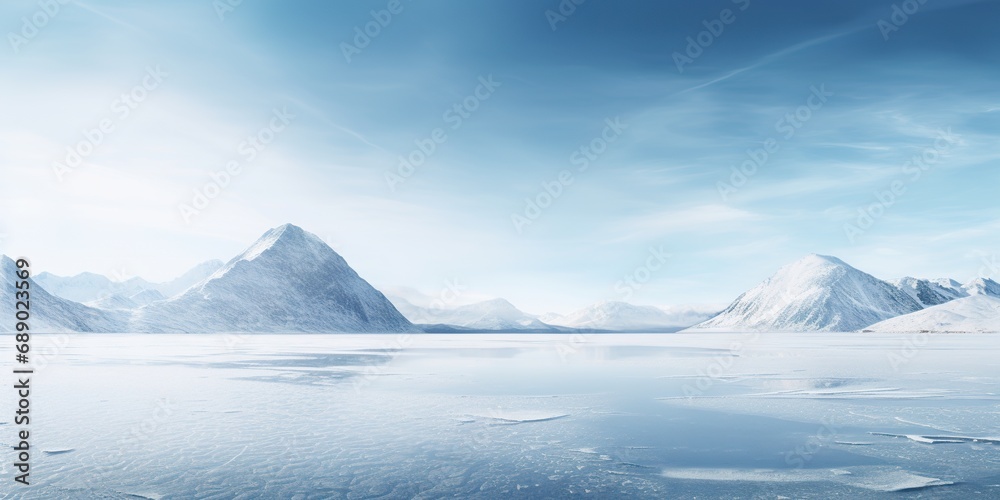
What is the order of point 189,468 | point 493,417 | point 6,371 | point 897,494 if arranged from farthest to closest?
point 6,371, point 493,417, point 189,468, point 897,494

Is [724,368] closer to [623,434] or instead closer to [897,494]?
[623,434]

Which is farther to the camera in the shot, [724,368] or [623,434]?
[724,368]

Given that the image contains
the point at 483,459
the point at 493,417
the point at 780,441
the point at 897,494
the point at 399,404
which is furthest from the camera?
the point at 399,404

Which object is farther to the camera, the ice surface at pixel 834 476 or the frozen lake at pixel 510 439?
the ice surface at pixel 834 476

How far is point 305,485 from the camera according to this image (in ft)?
48.3

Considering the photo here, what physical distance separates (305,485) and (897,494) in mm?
14202

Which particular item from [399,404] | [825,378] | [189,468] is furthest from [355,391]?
[825,378]

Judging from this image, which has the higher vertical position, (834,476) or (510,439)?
(510,439)

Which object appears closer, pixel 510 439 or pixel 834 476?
pixel 834 476

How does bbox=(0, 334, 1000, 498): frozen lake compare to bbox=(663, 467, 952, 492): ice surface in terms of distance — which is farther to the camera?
bbox=(663, 467, 952, 492): ice surface

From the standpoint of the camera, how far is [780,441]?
20.0 metres

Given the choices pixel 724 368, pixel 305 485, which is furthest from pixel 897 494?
pixel 724 368

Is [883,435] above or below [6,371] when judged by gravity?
below

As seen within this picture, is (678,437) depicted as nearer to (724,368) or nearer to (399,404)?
(399,404)
